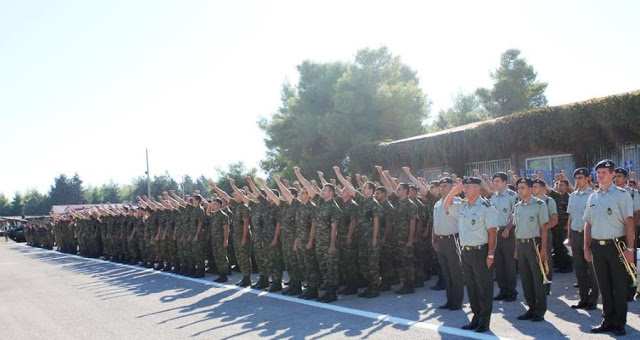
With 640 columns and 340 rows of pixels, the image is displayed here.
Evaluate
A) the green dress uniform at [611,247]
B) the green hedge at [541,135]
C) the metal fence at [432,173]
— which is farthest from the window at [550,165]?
the green dress uniform at [611,247]

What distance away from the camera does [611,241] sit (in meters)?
6.10

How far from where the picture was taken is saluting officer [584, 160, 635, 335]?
19.7 ft

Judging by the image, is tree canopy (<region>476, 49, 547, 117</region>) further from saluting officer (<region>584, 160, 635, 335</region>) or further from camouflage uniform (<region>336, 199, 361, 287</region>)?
saluting officer (<region>584, 160, 635, 335</region>)

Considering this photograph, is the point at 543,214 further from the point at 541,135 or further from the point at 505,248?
the point at 541,135

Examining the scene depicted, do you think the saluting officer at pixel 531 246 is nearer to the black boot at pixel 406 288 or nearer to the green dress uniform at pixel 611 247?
the green dress uniform at pixel 611 247

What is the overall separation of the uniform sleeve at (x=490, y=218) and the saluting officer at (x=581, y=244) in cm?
165

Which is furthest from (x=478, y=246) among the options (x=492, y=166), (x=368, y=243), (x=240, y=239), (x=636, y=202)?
(x=492, y=166)

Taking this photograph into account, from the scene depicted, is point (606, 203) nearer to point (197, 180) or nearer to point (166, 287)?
point (166, 287)

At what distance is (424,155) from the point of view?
20.6 meters

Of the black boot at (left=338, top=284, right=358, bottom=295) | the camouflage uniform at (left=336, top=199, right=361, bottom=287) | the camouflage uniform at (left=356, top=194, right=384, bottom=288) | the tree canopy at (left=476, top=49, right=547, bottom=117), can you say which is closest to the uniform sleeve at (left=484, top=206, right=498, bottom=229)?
the camouflage uniform at (left=356, top=194, right=384, bottom=288)

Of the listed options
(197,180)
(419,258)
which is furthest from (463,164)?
(197,180)

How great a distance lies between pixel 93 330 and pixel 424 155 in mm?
14661

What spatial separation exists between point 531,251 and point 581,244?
3.66ft

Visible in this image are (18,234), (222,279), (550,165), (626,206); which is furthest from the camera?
(18,234)
